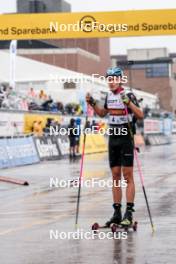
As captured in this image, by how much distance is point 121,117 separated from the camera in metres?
9.05

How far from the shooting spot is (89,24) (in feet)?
69.8

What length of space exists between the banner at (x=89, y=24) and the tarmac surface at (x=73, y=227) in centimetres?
579

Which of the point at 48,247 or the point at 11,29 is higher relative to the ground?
the point at 11,29

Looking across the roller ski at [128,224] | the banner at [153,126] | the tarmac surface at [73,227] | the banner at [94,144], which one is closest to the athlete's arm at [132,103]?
the roller ski at [128,224]

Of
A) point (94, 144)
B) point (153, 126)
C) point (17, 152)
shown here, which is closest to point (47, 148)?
point (17, 152)

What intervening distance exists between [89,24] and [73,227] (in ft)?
42.3

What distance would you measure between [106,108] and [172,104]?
12637 cm

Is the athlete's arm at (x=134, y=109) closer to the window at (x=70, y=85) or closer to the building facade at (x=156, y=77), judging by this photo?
the window at (x=70, y=85)

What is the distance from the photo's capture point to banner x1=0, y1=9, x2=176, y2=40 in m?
21.0

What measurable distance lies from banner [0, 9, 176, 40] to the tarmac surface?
5786 mm

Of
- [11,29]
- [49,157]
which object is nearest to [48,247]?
[11,29]

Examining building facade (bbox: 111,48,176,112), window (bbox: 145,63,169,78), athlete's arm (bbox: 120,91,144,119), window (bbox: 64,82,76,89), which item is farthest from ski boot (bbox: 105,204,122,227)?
window (bbox: 145,63,169,78)

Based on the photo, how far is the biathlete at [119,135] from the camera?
29.3 feet

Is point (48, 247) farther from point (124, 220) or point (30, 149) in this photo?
point (30, 149)
